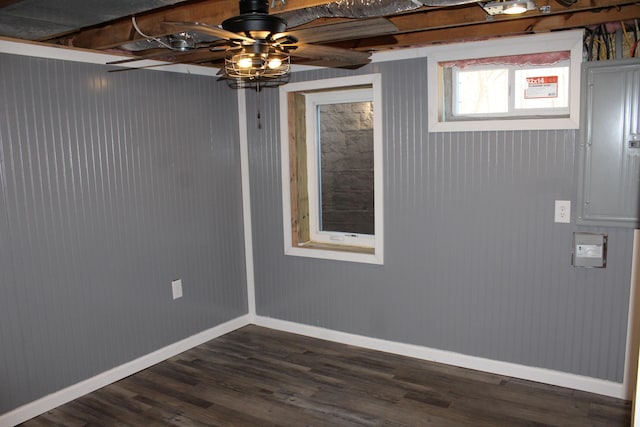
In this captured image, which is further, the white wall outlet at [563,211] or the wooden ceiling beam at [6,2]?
the white wall outlet at [563,211]

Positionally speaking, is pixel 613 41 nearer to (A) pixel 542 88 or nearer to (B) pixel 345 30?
(A) pixel 542 88

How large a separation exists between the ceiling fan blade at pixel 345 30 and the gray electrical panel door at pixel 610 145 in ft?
4.69

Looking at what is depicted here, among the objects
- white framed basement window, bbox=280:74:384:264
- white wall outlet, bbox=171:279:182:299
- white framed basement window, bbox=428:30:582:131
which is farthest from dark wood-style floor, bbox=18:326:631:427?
white framed basement window, bbox=428:30:582:131

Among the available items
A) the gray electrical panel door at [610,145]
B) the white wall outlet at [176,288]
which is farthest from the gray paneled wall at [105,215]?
the gray electrical panel door at [610,145]

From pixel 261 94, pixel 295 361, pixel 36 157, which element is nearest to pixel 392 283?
pixel 295 361

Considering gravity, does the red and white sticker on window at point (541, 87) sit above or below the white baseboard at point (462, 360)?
above

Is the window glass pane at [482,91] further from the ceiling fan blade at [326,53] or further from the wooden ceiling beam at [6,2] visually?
the wooden ceiling beam at [6,2]

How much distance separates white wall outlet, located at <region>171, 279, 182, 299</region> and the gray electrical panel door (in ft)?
9.33

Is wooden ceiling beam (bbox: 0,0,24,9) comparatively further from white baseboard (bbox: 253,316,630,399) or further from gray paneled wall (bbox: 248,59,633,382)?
white baseboard (bbox: 253,316,630,399)

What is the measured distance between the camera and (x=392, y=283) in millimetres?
3875

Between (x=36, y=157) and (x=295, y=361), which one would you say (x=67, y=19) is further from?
(x=295, y=361)

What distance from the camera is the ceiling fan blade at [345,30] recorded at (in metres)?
2.26

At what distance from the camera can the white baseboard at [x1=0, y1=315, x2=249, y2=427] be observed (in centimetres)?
307

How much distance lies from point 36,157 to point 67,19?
1.06m
